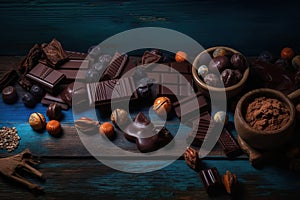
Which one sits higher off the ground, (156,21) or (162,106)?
(156,21)

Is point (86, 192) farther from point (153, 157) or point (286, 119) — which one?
point (286, 119)

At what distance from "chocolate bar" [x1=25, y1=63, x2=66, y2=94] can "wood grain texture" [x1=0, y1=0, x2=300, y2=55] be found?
7.1 inches

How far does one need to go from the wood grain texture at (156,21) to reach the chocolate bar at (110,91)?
26cm

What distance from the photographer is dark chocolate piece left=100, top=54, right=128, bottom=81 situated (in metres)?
1.88

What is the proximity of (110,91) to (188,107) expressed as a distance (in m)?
0.29

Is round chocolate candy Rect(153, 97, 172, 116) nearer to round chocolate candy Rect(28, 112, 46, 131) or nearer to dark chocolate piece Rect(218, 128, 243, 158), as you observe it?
dark chocolate piece Rect(218, 128, 243, 158)

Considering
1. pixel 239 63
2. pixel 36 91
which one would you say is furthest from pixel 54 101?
pixel 239 63

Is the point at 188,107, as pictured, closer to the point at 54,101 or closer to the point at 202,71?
the point at 202,71

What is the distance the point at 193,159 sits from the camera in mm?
1683

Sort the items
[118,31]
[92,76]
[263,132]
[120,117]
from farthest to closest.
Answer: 1. [118,31]
2. [92,76]
3. [120,117]
4. [263,132]

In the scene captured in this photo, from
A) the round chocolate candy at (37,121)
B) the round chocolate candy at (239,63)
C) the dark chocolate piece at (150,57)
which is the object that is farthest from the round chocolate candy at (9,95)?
the round chocolate candy at (239,63)

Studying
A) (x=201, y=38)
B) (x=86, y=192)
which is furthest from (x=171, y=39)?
(x=86, y=192)

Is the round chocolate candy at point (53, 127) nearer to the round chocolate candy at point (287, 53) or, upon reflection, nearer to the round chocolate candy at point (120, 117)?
the round chocolate candy at point (120, 117)

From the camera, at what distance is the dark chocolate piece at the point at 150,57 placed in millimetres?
1925
